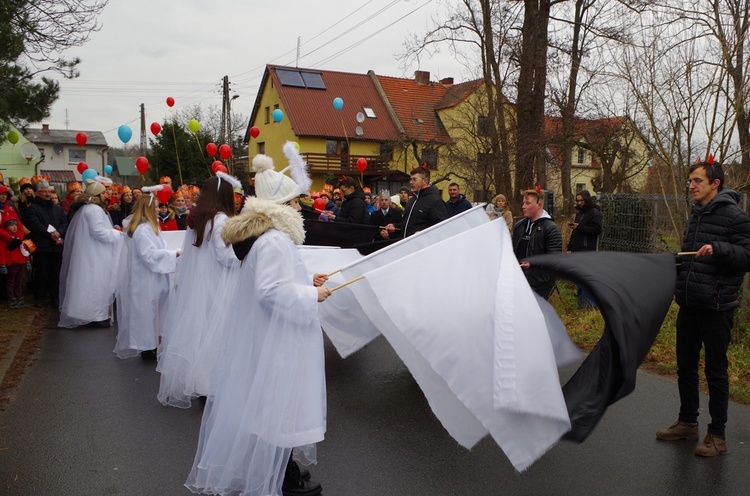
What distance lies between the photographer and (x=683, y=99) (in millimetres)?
8266

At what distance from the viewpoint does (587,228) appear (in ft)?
34.4

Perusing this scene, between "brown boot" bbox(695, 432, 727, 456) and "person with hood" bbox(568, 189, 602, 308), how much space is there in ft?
18.0

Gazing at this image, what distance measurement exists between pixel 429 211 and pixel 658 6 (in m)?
4.40

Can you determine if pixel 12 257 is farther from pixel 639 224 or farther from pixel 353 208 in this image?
pixel 639 224

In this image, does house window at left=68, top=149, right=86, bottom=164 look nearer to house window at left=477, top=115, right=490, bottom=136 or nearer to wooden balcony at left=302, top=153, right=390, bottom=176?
wooden balcony at left=302, top=153, right=390, bottom=176

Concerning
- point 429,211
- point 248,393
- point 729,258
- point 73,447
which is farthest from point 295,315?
point 429,211

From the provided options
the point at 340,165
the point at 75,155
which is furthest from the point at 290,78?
the point at 75,155

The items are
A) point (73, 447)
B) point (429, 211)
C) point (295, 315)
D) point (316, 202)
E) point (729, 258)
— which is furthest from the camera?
point (316, 202)

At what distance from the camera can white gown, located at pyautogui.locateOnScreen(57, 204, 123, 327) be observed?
9719 millimetres

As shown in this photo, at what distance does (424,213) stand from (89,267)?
5.19 metres

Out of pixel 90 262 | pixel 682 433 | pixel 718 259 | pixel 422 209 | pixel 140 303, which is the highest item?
pixel 422 209

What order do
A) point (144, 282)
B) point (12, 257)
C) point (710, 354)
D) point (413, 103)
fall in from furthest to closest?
point (413, 103) → point (12, 257) → point (144, 282) → point (710, 354)

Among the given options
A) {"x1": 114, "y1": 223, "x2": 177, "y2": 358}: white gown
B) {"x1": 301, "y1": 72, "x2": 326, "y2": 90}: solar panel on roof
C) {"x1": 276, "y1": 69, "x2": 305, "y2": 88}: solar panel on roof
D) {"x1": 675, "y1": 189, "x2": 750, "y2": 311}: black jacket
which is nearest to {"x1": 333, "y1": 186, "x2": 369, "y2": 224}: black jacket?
{"x1": 114, "y1": 223, "x2": 177, "y2": 358}: white gown

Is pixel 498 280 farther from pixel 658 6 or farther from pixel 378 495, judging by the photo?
pixel 658 6
